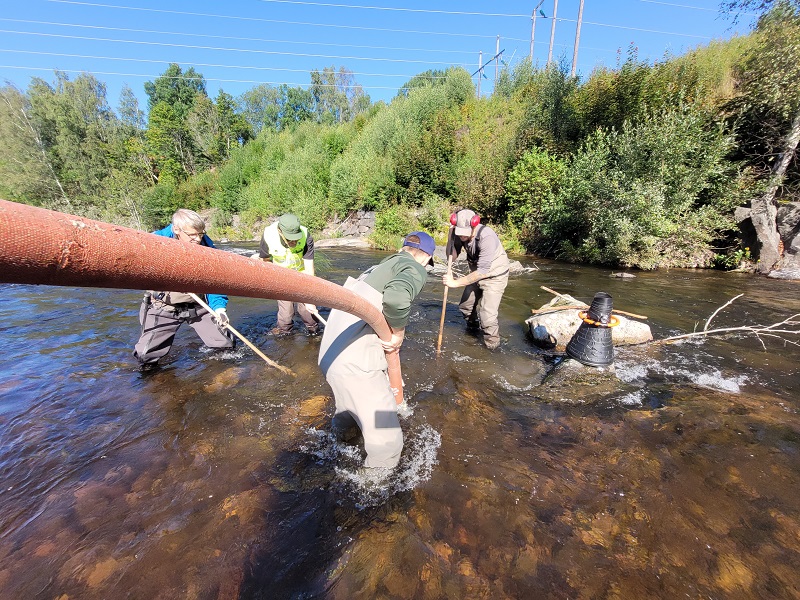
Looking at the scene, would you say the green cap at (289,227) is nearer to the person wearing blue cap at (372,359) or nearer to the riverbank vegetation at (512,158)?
the person wearing blue cap at (372,359)

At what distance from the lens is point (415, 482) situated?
9.42 feet

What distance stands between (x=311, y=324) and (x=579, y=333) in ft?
14.2

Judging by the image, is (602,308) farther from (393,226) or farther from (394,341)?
(393,226)

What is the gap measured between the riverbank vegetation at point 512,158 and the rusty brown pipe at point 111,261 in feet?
43.0

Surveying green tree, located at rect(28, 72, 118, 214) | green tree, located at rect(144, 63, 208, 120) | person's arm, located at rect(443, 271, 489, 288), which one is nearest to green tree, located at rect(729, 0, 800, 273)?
person's arm, located at rect(443, 271, 489, 288)

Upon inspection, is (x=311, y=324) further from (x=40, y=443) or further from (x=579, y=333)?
(x=579, y=333)

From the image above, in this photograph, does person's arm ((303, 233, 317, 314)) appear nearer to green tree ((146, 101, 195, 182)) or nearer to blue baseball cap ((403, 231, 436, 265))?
blue baseball cap ((403, 231, 436, 265))

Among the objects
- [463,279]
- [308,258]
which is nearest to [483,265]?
[463,279]

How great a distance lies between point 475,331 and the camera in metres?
6.56

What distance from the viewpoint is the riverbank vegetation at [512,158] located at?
11305 millimetres

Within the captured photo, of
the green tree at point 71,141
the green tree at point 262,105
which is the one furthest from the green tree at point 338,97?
the green tree at point 71,141

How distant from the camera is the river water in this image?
7.11ft

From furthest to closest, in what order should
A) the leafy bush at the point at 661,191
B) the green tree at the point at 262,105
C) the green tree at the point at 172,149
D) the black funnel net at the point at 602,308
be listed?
the green tree at the point at 262,105 < the green tree at the point at 172,149 < the leafy bush at the point at 661,191 < the black funnel net at the point at 602,308

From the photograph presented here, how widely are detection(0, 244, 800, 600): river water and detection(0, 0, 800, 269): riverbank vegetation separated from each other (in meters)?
8.71
